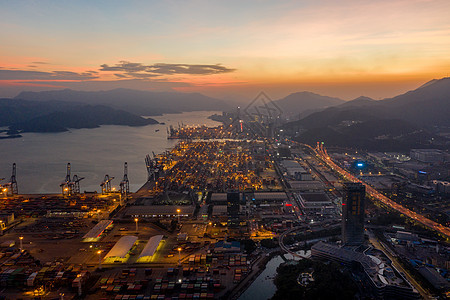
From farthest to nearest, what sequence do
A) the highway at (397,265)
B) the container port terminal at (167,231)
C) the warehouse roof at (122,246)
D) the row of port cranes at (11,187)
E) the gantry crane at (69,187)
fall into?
the row of port cranes at (11,187) < the gantry crane at (69,187) < the warehouse roof at (122,246) < the container port terminal at (167,231) < the highway at (397,265)

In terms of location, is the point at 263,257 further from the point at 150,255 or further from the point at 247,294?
the point at 150,255

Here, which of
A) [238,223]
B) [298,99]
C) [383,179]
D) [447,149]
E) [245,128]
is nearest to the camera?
[238,223]

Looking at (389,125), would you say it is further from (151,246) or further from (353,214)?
(151,246)

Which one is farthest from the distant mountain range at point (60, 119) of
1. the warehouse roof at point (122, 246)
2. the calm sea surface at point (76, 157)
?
the warehouse roof at point (122, 246)

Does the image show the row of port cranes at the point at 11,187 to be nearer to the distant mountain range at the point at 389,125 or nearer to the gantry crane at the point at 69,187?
the gantry crane at the point at 69,187

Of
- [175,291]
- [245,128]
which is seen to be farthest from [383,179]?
[245,128]

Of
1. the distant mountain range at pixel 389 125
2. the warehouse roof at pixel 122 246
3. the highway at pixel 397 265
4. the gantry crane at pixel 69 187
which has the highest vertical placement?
the distant mountain range at pixel 389 125

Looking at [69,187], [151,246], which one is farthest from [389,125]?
[151,246]

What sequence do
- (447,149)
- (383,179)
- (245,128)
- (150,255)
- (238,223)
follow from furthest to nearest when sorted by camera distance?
(245,128) → (447,149) → (383,179) → (238,223) → (150,255)
